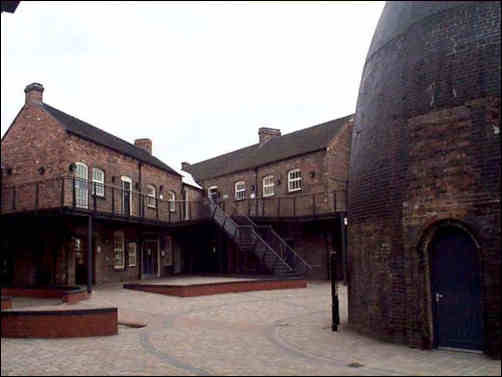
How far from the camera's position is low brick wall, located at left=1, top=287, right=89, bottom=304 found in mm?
15223

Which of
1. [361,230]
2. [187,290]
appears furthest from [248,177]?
[361,230]

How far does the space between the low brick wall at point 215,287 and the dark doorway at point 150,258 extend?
→ 263 inches

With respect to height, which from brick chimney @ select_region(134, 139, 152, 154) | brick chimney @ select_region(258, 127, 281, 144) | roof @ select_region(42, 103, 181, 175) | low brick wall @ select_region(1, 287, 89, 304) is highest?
brick chimney @ select_region(258, 127, 281, 144)

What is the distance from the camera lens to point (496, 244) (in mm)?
7727

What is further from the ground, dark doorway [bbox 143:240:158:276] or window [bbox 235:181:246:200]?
window [bbox 235:181:246:200]

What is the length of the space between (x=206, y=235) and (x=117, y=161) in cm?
871

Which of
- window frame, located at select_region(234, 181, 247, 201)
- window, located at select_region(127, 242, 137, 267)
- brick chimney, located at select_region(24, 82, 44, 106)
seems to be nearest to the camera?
brick chimney, located at select_region(24, 82, 44, 106)

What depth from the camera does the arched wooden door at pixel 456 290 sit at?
8141 millimetres

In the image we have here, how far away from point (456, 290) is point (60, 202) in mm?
16365

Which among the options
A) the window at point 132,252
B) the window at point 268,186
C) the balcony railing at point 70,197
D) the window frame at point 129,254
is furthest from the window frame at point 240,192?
the window at point 132,252

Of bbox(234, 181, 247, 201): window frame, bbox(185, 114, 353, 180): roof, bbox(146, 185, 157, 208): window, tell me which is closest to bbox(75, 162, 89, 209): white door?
bbox(146, 185, 157, 208): window

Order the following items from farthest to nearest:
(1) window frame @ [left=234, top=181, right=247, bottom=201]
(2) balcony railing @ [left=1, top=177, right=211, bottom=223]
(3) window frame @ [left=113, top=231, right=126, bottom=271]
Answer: (1) window frame @ [left=234, top=181, right=247, bottom=201] → (3) window frame @ [left=113, top=231, right=126, bottom=271] → (2) balcony railing @ [left=1, top=177, right=211, bottom=223]

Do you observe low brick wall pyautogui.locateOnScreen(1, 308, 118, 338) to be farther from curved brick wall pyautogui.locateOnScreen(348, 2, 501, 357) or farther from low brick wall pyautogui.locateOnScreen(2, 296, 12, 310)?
curved brick wall pyautogui.locateOnScreen(348, 2, 501, 357)

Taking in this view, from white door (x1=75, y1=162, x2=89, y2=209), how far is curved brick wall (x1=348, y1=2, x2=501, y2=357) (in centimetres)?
1434
